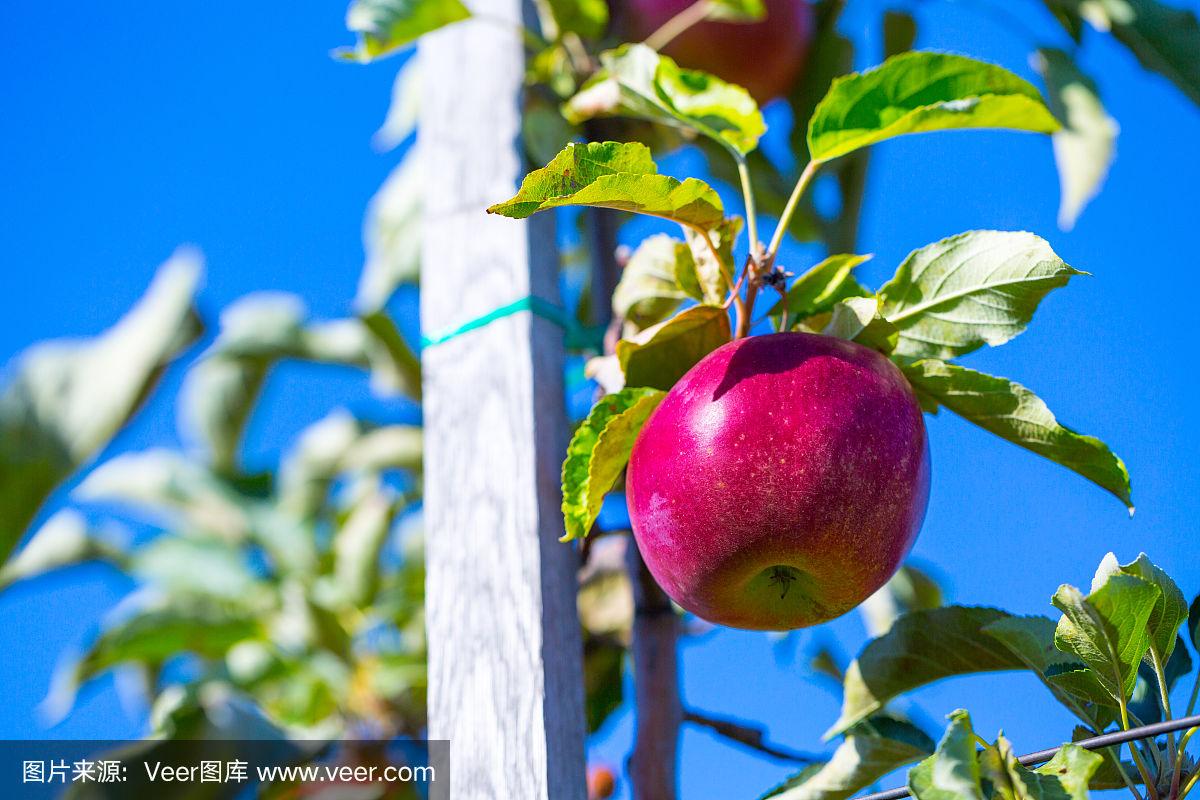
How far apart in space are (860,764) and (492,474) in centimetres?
32

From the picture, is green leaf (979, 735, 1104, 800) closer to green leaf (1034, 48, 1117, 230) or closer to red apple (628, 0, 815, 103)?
green leaf (1034, 48, 1117, 230)

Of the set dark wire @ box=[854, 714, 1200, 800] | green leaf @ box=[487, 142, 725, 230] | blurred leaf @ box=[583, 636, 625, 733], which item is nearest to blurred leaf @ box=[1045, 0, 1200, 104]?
green leaf @ box=[487, 142, 725, 230]

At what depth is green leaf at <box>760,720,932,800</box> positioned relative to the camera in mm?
801

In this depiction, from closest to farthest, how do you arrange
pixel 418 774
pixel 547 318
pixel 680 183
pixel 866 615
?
pixel 680 183
pixel 547 318
pixel 418 774
pixel 866 615

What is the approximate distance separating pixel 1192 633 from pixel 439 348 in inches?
22.4

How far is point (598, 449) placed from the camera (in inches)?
30.0

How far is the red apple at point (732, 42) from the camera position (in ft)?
4.28

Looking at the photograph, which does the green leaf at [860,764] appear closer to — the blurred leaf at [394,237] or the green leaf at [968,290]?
the green leaf at [968,290]

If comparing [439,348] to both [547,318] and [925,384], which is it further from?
[925,384]

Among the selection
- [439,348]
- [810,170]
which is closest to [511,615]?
[439,348]

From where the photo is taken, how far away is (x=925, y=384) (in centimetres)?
78

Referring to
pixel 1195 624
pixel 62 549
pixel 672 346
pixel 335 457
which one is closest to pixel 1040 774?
pixel 1195 624

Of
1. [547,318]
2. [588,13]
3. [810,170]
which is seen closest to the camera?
[810,170]

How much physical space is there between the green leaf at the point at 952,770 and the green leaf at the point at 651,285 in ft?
1.26
